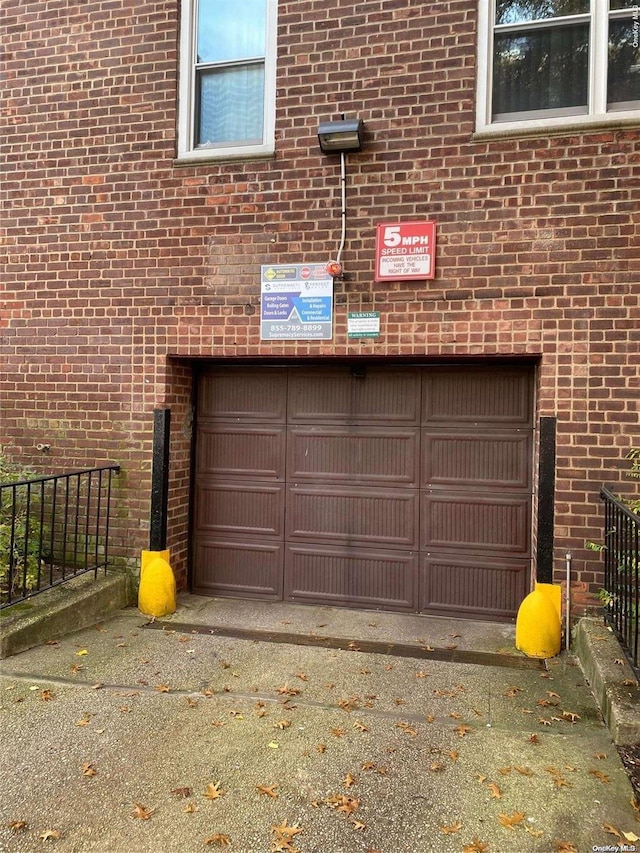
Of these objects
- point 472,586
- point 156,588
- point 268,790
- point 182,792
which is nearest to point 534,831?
point 268,790

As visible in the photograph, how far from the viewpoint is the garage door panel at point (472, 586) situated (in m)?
4.96

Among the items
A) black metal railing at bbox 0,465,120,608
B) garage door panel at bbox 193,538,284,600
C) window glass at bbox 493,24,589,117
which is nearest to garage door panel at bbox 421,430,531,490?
garage door panel at bbox 193,538,284,600

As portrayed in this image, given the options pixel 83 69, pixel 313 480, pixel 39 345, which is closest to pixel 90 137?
pixel 83 69

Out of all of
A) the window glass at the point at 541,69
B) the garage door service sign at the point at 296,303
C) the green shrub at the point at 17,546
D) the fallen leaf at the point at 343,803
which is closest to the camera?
the fallen leaf at the point at 343,803

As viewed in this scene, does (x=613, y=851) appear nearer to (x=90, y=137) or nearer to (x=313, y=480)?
(x=313, y=480)

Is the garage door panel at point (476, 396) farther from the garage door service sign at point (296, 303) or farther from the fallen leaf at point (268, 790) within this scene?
the fallen leaf at point (268, 790)

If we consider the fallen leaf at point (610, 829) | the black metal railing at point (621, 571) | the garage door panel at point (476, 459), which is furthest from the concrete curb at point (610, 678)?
the garage door panel at point (476, 459)

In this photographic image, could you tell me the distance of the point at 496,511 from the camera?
16.4ft

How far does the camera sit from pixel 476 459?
5.04m

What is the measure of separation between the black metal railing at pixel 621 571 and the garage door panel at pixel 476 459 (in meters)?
0.80

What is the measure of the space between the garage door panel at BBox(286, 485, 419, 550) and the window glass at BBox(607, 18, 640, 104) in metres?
3.36

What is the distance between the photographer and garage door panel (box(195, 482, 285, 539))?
547 cm

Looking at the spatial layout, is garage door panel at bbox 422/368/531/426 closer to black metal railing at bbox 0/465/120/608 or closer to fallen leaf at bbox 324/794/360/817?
black metal railing at bbox 0/465/120/608

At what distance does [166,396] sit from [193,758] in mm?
3048
